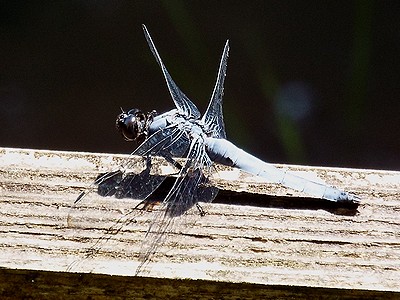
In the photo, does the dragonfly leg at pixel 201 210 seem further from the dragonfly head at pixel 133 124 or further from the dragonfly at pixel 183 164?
the dragonfly head at pixel 133 124

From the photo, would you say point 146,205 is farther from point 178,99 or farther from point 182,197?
point 178,99

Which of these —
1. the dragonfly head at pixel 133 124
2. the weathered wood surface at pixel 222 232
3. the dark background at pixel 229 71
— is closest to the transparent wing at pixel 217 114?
the dragonfly head at pixel 133 124

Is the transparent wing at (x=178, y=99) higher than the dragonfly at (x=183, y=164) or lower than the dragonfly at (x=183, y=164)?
higher

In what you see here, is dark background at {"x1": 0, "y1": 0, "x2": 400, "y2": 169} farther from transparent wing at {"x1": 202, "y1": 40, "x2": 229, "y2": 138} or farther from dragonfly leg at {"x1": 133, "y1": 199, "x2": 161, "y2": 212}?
dragonfly leg at {"x1": 133, "y1": 199, "x2": 161, "y2": 212}

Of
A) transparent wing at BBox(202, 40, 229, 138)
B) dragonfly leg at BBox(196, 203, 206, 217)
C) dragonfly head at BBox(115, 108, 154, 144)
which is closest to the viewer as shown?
dragonfly leg at BBox(196, 203, 206, 217)

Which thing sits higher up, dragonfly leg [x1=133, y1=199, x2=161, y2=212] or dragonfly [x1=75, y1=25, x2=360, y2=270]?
dragonfly [x1=75, y1=25, x2=360, y2=270]

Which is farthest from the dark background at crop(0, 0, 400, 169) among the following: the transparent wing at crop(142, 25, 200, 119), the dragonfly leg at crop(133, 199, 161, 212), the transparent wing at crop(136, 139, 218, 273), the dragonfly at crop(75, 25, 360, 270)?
the dragonfly leg at crop(133, 199, 161, 212)
